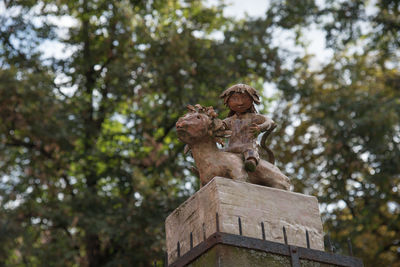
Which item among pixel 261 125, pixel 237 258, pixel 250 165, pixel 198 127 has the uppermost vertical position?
pixel 261 125

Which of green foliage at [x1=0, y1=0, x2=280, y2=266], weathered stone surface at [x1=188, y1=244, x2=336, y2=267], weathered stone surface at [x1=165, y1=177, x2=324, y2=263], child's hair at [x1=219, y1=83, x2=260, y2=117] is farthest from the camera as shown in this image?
green foliage at [x1=0, y1=0, x2=280, y2=266]

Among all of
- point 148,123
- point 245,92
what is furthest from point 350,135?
point 245,92

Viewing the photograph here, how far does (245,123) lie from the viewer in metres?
5.64

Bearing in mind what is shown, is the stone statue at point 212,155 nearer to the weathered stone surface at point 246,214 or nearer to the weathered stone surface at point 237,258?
the weathered stone surface at point 246,214

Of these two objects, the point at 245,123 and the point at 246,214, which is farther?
the point at 245,123

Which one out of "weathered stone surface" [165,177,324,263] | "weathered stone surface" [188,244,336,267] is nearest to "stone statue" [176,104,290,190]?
"weathered stone surface" [165,177,324,263]

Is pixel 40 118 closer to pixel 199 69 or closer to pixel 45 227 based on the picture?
pixel 45 227

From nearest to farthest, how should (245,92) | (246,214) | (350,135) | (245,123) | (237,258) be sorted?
1. (237,258)
2. (246,214)
3. (245,123)
4. (245,92)
5. (350,135)

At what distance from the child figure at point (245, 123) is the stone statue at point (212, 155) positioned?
93 millimetres

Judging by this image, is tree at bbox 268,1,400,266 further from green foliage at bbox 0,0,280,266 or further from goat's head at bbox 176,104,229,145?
goat's head at bbox 176,104,229,145

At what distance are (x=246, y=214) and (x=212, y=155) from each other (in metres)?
0.69

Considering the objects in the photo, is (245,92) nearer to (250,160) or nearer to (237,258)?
(250,160)

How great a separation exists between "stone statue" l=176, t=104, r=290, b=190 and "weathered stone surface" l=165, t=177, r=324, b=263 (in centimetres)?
20

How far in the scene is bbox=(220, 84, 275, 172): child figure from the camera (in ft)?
17.4
